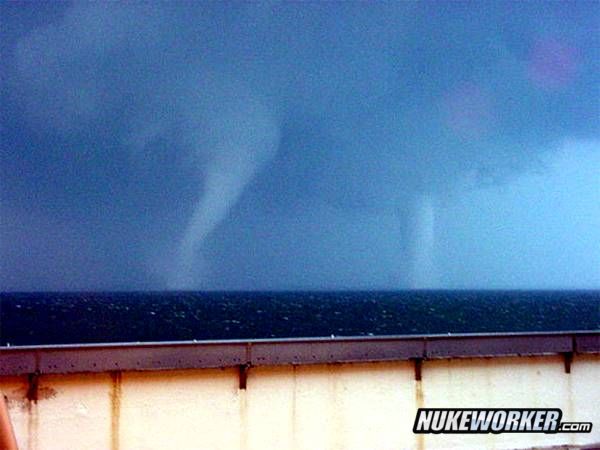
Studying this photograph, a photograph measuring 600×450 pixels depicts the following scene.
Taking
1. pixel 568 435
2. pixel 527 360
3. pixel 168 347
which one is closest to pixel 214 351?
pixel 168 347

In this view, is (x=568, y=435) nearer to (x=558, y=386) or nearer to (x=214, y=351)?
(x=558, y=386)

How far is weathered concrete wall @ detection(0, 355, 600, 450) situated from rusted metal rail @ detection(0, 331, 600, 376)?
17 centimetres


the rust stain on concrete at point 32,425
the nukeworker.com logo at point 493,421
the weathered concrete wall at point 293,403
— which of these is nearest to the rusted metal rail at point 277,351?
the weathered concrete wall at point 293,403

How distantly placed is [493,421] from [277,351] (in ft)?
12.0

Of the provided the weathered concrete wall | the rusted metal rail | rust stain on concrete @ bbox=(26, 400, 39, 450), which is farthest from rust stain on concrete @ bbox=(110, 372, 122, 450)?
rust stain on concrete @ bbox=(26, 400, 39, 450)

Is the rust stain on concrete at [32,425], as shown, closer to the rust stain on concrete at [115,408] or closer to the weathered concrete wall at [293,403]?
→ the weathered concrete wall at [293,403]

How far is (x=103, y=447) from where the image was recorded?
817cm

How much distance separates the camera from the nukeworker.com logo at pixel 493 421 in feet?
31.1

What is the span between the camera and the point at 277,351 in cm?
885

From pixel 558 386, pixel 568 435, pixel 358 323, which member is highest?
pixel 358 323

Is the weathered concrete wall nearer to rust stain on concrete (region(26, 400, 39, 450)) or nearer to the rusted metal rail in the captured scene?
rust stain on concrete (region(26, 400, 39, 450))

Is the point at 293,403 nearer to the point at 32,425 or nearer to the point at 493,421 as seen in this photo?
the point at 493,421

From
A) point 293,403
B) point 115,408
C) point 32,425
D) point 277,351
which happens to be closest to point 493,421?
point 293,403

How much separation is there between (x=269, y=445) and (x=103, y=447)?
2.21m
